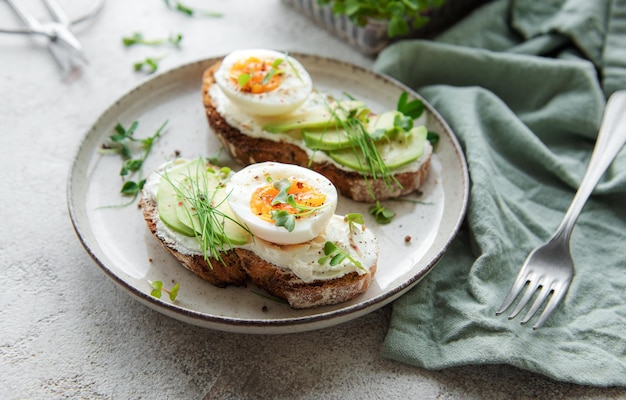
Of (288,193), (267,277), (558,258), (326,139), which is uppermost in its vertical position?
(288,193)

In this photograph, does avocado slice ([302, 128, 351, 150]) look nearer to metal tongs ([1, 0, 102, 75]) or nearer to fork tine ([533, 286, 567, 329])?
fork tine ([533, 286, 567, 329])

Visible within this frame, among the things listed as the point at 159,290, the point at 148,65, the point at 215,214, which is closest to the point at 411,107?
the point at 215,214

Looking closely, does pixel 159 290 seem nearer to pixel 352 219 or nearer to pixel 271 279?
pixel 271 279

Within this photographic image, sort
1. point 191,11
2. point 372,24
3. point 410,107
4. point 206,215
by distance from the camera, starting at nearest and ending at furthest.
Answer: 1. point 206,215
2. point 410,107
3. point 372,24
4. point 191,11

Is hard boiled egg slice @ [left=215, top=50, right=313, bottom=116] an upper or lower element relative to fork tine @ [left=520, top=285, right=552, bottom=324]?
upper

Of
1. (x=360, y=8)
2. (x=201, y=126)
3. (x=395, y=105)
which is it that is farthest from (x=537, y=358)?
(x=360, y=8)

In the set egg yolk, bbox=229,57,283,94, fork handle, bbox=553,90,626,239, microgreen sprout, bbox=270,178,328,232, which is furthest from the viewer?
egg yolk, bbox=229,57,283,94

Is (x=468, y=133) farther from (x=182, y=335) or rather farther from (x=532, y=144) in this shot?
(x=182, y=335)

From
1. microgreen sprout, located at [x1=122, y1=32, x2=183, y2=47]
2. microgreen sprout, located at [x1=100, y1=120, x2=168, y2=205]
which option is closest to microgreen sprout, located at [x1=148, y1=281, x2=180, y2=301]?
microgreen sprout, located at [x1=100, y1=120, x2=168, y2=205]
